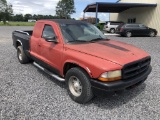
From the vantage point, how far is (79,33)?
4.65 metres

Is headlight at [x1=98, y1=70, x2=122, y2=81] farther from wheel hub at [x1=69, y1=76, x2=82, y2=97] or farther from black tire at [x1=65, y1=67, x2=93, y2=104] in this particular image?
wheel hub at [x1=69, y1=76, x2=82, y2=97]

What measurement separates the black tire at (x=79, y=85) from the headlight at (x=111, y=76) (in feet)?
1.23

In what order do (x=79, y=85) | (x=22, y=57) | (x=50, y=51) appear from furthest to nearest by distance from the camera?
(x=22, y=57)
(x=50, y=51)
(x=79, y=85)

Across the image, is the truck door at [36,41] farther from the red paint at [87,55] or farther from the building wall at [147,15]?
the building wall at [147,15]

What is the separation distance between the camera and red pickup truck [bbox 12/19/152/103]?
11.1 feet

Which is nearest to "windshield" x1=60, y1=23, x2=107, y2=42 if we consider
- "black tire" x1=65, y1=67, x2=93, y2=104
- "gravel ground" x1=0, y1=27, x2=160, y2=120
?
"black tire" x1=65, y1=67, x2=93, y2=104

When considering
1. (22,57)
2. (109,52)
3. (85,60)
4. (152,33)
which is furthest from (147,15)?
(85,60)

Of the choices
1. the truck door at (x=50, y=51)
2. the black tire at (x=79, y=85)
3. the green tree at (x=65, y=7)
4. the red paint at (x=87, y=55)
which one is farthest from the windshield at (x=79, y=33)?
the green tree at (x=65, y=7)

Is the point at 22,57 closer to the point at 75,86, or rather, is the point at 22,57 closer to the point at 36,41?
the point at 36,41

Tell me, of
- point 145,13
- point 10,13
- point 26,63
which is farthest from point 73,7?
point 26,63

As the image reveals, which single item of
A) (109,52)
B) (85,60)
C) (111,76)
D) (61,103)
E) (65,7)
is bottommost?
(61,103)

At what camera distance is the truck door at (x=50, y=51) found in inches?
172

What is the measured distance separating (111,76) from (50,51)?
1.94m

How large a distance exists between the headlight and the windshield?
1.43 metres
